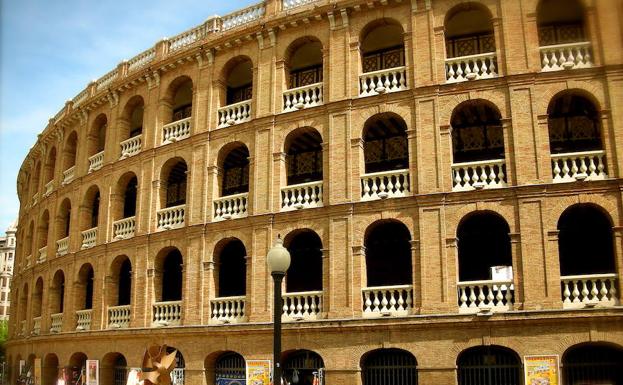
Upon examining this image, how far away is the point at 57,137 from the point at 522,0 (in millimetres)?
25636

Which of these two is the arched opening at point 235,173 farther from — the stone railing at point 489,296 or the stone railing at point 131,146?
the stone railing at point 489,296

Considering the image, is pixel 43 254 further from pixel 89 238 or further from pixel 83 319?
pixel 83 319

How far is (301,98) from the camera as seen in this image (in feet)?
82.1

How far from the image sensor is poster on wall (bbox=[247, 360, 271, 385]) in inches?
897

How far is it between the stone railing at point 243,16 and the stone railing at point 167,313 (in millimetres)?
11125

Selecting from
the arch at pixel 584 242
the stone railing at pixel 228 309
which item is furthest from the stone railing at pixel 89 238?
the arch at pixel 584 242

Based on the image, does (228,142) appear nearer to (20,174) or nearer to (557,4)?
(557,4)

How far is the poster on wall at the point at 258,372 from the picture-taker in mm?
22781

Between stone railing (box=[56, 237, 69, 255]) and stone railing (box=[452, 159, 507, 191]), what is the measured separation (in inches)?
808

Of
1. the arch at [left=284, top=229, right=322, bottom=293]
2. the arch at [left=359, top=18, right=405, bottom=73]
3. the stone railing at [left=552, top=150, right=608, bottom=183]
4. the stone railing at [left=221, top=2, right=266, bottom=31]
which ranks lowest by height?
the arch at [left=284, top=229, right=322, bottom=293]

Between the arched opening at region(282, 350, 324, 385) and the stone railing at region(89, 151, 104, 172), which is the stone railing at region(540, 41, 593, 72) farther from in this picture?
the stone railing at region(89, 151, 104, 172)

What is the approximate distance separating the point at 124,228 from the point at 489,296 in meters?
16.4

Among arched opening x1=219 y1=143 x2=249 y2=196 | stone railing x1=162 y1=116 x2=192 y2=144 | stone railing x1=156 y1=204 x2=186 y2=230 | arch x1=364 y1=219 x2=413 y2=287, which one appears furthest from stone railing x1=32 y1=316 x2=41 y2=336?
arch x1=364 y1=219 x2=413 y2=287

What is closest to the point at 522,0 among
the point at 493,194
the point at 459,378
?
the point at 493,194
